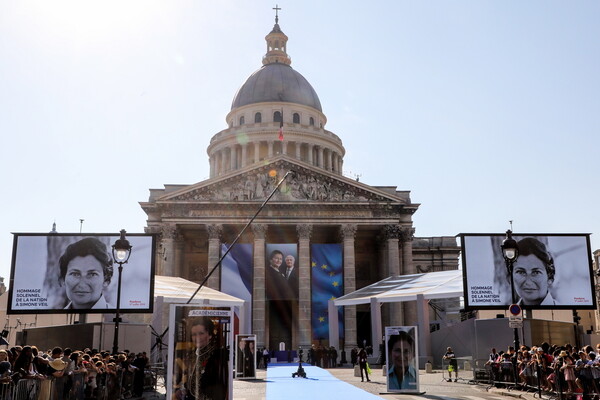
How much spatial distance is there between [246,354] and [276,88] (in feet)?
216

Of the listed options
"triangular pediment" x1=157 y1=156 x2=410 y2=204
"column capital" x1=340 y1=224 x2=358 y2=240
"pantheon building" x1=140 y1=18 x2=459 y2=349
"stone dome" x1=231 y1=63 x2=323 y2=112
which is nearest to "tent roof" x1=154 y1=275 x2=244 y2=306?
"pantheon building" x1=140 y1=18 x2=459 y2=349

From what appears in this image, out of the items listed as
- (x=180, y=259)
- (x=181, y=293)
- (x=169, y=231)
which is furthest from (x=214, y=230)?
(x=181, y=293)

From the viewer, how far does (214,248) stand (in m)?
61.8

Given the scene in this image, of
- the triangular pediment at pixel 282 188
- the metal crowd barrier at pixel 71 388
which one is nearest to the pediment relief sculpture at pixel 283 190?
the triangular pediment at pixel 282 188

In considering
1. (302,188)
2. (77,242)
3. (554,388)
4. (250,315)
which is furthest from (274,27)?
(554,388)

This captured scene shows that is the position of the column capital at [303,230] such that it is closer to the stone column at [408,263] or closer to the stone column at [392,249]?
the stone column at [392,249]

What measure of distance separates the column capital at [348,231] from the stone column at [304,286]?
312cm

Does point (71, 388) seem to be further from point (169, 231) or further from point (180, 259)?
point (180, 259)

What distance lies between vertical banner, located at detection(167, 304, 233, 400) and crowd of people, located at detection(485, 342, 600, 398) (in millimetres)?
10825

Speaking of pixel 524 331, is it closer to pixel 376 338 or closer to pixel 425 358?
pixel 425 358

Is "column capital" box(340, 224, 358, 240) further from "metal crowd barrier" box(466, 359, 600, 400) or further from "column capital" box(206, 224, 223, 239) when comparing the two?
"metal crowd barrier" box(466, 359, 600, 400)

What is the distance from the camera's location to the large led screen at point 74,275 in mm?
31609

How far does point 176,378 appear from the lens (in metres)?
14.3

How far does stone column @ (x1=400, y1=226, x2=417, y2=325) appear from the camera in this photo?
64750mm
